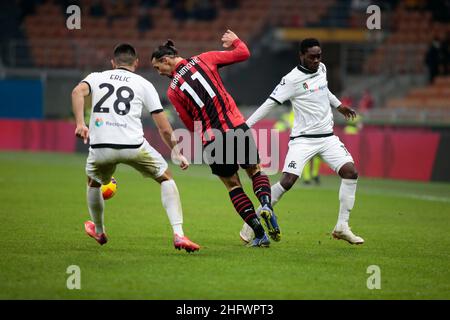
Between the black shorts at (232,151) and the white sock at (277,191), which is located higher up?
the black shorts at (232,151)

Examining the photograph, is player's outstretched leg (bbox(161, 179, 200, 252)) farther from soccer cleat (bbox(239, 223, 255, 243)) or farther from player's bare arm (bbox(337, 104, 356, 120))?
player's bare arm (bbox(337, 104, 356, 120))

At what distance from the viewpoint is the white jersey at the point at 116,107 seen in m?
9.51

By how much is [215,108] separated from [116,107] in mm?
1324

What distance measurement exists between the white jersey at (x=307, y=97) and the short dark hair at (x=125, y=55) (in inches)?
79.3

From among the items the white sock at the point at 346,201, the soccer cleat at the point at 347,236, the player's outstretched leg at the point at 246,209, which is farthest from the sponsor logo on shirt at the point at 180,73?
the soccer cleat at the point at 347,236

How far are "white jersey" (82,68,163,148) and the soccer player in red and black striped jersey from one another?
765mm

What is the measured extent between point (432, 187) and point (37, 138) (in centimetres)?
1677

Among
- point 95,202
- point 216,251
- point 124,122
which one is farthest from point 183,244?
point 124,122

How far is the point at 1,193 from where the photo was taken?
56.5ft

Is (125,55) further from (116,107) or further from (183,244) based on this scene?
(183,244)

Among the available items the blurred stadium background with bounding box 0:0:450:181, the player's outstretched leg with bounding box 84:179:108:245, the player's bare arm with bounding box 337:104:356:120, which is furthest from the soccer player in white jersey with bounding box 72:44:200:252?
the blurred stadium background with bounding box 0:0:450:181

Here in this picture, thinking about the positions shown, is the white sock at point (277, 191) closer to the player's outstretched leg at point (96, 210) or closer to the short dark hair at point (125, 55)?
the player's outstretched leg at point (96, 210)

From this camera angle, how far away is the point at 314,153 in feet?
36.7

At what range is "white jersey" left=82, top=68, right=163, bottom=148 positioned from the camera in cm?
951
